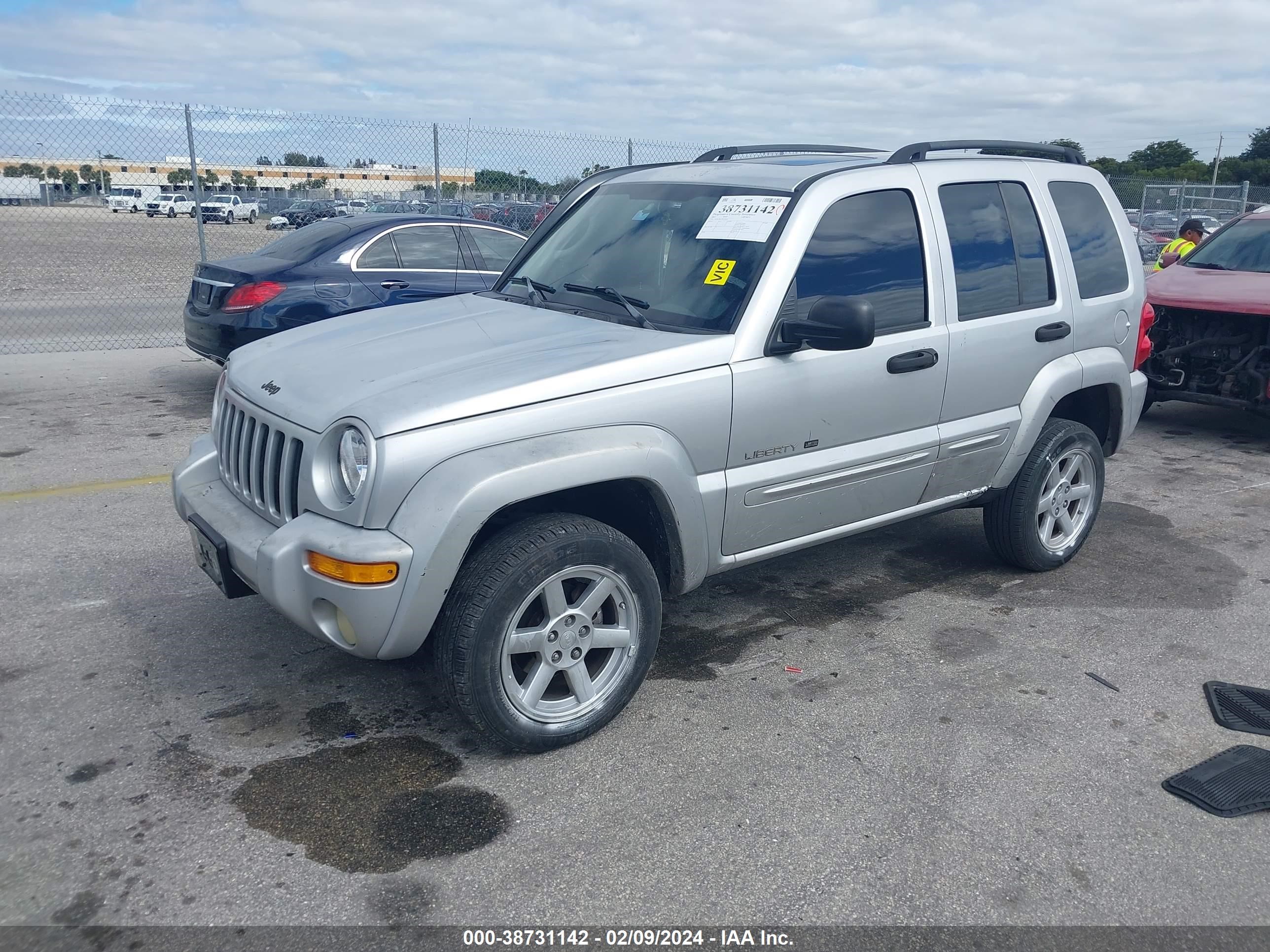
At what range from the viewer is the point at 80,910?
2.70 m

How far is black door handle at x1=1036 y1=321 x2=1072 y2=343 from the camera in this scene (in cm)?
470

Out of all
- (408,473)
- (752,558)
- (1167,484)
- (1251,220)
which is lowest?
(1167,484)

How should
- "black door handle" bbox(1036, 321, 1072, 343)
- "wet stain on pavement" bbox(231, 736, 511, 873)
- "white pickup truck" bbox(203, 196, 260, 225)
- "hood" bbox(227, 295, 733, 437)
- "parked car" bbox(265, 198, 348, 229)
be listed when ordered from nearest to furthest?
"wet stain on pavement" bbox(231, 736, 511, 873) → "hood" bbox(227, 295, 733, 437) → "black door handle" bbox(1036, 321, 1072, 343) → "parked car" bbox(265, 198, 348, 229) → "white pickup truck" bbox(203, 196, 260, 225)

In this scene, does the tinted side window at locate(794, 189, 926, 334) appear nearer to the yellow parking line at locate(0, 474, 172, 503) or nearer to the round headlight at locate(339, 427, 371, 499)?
the round headlight at locate(339, 427, 371, 499)

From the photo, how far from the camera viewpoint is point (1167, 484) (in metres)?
7.14

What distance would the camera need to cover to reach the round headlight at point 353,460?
3.13m

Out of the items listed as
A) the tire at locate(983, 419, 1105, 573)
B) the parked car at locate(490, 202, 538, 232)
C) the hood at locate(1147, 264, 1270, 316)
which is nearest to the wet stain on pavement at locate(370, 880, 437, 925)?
the tire at locate(983, 419, 1105, 573)

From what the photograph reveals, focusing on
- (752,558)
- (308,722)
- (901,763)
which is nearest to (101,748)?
(308,722)

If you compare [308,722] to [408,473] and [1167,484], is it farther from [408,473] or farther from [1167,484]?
[1167,484]

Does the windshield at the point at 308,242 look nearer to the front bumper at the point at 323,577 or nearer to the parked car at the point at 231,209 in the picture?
the front bumper at the point at 323,577

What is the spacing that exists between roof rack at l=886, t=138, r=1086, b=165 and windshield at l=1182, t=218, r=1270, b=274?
13.9 feet

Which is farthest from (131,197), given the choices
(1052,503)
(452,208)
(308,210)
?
(1052,503)

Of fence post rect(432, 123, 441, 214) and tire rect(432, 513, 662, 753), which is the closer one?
tire rect(432, 513, 662, 753)

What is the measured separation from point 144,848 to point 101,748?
25.3 inches
